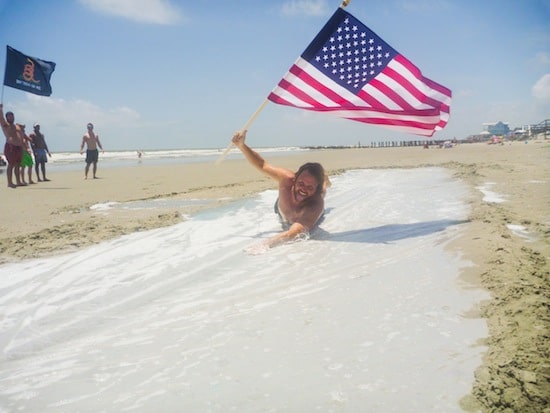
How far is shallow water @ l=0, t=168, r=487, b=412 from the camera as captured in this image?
5.42 ft

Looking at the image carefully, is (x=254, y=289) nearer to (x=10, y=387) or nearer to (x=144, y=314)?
(x=144, y=314)

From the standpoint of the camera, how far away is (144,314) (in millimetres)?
2539

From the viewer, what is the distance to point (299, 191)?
15.4ft

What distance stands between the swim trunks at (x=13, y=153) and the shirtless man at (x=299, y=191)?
812 cm

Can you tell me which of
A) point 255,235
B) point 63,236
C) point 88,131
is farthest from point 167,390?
point 88,131

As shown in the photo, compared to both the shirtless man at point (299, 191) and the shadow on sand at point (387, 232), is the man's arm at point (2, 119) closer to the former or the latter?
the shirtless man at point (299, 191)

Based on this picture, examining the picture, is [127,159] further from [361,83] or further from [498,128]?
[498,128]

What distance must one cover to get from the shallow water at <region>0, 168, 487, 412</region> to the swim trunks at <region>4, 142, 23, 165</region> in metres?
7.67

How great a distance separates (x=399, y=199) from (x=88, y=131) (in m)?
10.3

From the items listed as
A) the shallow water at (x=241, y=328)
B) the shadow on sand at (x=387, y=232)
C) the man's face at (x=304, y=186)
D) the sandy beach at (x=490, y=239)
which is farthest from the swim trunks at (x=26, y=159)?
the shadow on sand at (x=387, y=232)

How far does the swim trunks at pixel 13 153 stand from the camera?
389 inches

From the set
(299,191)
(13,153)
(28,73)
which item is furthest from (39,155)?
(299,191)

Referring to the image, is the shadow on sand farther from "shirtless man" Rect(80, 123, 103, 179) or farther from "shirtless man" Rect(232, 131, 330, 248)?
"shirtless man" Rect(80, 123, 103, 179)

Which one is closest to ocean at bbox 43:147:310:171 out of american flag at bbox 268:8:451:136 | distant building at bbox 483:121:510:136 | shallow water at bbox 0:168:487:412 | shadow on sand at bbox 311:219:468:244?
american flag at bbox 268:8:451:136
